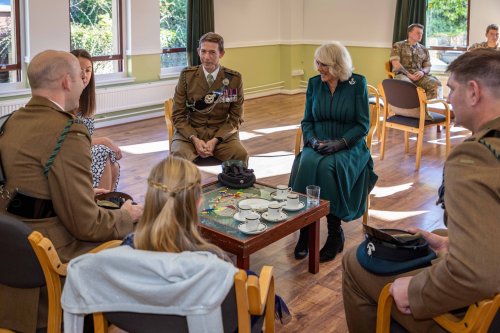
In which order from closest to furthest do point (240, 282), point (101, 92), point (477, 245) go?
1. point (240, 282)
2. point (477, 245)
3. point (101, 92)

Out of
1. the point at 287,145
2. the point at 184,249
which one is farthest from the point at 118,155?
the point at 287,145

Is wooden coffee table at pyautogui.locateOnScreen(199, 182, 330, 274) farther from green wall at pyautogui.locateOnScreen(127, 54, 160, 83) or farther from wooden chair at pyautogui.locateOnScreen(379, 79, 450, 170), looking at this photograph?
green wall at pyautogui.locateOnScreen(127, 54, 160, 83)

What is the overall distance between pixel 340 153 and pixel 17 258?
234 cm

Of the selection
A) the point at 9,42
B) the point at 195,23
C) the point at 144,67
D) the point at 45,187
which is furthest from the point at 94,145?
the point at 195,23

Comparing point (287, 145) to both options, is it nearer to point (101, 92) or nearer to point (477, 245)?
point (101, 92)

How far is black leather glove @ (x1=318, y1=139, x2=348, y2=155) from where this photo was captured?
3842mm

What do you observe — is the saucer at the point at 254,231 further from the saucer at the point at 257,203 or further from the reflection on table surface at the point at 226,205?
the saucer at the point at 257,203

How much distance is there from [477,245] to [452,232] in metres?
0.09

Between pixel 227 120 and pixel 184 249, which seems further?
pixel 227 120

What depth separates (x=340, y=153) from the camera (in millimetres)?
3852

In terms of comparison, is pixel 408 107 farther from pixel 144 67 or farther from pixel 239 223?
pixel 144 67

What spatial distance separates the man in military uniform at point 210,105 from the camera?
4426 mm

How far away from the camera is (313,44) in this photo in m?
10.8

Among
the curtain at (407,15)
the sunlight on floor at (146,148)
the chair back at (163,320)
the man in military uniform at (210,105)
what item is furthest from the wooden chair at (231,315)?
the curtain at (407,15)
